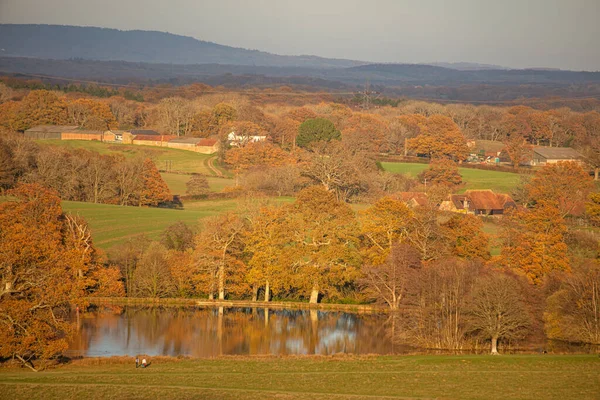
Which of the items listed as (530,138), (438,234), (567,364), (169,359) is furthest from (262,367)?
(530,138)

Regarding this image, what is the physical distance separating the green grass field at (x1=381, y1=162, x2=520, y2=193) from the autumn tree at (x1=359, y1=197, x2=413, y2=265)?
30.4 metres

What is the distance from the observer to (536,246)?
39.8 meters

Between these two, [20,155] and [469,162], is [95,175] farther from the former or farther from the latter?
[469,162]

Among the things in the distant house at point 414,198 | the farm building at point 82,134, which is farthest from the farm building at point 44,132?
the distant house at point 414,198

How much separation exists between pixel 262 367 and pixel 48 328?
6.85 m

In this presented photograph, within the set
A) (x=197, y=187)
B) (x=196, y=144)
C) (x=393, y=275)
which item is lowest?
(x=197, y=187)

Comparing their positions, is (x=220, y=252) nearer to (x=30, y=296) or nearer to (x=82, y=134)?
(x=30, y=296)

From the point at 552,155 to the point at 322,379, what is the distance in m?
72.6

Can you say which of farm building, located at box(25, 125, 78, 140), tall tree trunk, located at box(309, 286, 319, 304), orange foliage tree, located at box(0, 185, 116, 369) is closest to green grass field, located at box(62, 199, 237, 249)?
tall tree trunk, located at box(309, 286, 319, 304)

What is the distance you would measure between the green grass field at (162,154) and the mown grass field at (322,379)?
2114 inches

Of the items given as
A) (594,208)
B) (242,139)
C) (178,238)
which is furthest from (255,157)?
(594,208)

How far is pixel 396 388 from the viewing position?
23094 mm

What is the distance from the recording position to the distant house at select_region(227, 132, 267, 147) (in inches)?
3524

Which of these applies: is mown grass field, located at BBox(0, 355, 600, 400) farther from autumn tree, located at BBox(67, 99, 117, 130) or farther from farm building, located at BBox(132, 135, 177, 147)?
autumn tree, located at BBox(67, 99, 117, 130)
